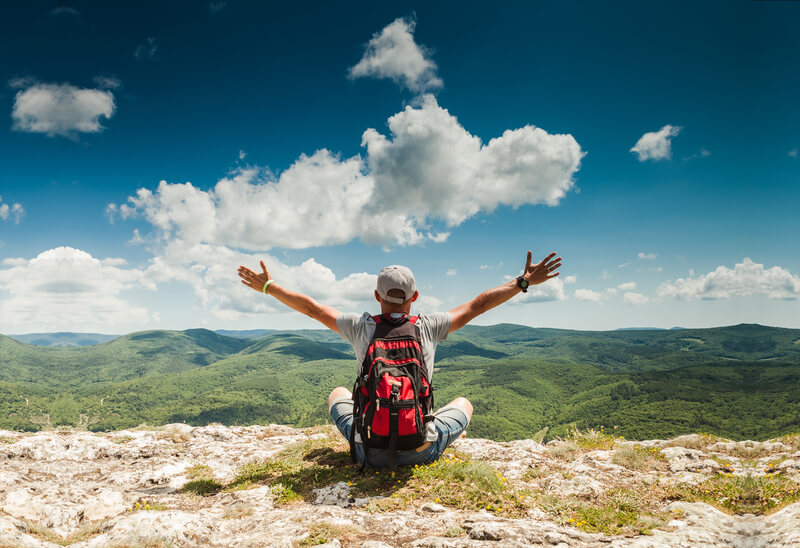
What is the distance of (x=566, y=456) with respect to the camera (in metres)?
8.28

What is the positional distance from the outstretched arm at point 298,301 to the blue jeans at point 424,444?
152 centimetres

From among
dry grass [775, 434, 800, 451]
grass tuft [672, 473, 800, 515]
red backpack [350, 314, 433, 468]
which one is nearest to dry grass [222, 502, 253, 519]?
red backpack [350, 314, 433, 468]

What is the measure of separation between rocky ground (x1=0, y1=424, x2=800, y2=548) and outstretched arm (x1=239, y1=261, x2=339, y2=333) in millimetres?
2629

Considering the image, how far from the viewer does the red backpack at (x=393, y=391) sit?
5141 millimetres

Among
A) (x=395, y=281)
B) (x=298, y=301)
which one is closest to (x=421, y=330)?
(x=395, y=281)

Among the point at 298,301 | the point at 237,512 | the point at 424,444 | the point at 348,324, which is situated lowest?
the point at 237,512

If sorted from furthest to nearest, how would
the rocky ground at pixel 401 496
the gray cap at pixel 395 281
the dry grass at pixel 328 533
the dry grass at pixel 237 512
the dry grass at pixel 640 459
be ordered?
the dry grass at pixel 640 459 → the gray cap at pixel 395 281 → the dry grass at pixel 237 512 → the rocky ground at pixel 401 496 → the dry grass at pixel 328 533

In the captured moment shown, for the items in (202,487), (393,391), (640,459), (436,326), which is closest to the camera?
(393,391)

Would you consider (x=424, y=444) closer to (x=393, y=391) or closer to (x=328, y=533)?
(x=393, y=391)

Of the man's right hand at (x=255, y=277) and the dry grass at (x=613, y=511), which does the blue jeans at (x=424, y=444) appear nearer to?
the dry grass at (x=613, y=511)

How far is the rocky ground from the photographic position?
13.6 ft

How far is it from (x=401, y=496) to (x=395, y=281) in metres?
3.15

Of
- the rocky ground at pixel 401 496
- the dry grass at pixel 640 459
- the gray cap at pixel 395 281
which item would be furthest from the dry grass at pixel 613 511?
the gray cap at pixel 395 281

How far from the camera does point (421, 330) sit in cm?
591
